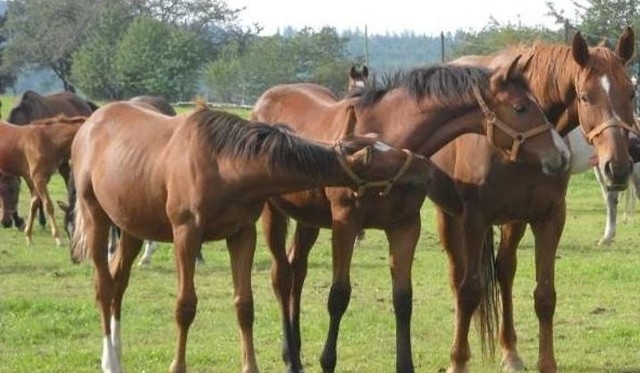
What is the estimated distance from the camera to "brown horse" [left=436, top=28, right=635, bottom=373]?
6.98 m

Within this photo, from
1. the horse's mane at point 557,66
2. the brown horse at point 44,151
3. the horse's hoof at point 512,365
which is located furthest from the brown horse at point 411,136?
the brown horse at point 44,151

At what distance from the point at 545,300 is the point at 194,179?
224 centimetres

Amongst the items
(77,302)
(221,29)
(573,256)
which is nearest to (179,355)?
(77,302)

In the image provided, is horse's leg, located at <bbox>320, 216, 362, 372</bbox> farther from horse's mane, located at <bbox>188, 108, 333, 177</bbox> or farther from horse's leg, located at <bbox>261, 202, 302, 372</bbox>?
horse's leg, located at <bbox>261, 202, 302, 372</bbox>

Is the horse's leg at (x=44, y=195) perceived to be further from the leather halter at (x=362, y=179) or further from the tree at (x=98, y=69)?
the tree at (x=98, y=69)

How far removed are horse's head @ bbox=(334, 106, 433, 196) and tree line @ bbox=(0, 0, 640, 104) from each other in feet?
87.5

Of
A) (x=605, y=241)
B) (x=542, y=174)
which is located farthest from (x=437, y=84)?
(x=605, y=241)

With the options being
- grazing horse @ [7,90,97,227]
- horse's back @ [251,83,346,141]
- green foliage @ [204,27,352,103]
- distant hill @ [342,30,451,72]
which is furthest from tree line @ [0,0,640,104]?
distant hill @ [342,30,451,72]

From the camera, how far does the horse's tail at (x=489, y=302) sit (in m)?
8.16

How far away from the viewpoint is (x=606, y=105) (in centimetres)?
695

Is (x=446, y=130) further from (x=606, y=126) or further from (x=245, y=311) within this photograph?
(x=245, y=311)

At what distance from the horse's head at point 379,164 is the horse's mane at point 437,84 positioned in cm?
53

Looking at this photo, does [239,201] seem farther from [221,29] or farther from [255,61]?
[221,29]

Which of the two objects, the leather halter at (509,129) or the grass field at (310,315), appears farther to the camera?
the grass field at (310,315)
